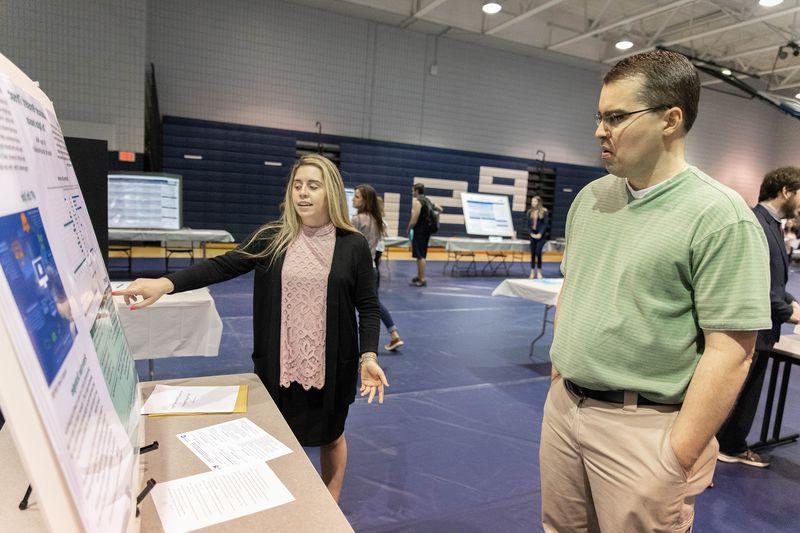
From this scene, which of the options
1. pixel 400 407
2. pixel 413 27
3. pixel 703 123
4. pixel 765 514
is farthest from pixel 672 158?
pixel 703 123

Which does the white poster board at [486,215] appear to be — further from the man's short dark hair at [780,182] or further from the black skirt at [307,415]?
the black skirt at [307,415]

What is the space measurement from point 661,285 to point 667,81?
47 centimetres

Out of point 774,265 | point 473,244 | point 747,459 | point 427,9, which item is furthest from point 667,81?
point 427,9

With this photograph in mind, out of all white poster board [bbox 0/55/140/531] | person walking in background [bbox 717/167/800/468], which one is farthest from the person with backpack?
white poster board [bbox 0/55/140/531]

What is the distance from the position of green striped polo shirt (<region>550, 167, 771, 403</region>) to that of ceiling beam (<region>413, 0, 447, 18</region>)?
8947 millimetres

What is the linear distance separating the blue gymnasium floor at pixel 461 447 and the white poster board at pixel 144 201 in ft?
6.64

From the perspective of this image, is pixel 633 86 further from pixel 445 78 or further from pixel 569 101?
pixel 569 101

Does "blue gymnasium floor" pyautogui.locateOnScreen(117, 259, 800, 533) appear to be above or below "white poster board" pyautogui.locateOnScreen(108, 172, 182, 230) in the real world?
below

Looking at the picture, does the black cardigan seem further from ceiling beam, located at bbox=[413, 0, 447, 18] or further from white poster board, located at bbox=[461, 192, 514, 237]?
ceiling beam, located at bbox=[413, 0, 447, 18]

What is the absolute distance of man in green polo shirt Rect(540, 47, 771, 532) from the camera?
1095 millimetres

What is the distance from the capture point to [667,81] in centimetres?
113

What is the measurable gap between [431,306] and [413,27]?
7.72m

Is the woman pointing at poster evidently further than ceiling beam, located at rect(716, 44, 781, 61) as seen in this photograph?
No

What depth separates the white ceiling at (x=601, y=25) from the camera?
980 centimetres
